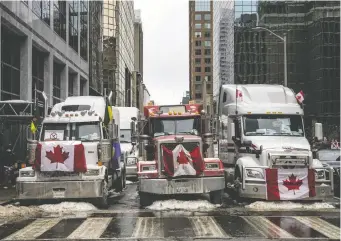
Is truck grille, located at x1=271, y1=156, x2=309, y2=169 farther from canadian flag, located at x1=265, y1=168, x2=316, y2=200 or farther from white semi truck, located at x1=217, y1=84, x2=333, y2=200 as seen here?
canadian flag, located at x1=265, y1=168, x2=316, y2=200

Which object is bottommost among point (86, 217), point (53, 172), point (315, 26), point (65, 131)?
point (86, 217)

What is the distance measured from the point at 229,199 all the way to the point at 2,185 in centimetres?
1061

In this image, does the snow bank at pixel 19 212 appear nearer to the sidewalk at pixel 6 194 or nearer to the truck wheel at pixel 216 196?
the sidewalk at pixel 6 194

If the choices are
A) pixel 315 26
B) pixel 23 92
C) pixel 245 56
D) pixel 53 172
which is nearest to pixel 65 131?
pixel 53 172

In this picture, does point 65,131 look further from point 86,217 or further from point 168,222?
point 168,222

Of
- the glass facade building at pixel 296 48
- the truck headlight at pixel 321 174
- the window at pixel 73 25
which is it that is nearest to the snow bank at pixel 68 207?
the truck headlight at pixel 321 174

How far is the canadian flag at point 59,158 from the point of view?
1486cm

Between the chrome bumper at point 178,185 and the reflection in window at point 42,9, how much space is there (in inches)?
869

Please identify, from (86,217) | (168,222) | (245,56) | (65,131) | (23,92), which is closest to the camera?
(168,222)

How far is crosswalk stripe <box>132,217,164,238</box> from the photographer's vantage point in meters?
10.3

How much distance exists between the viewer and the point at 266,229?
10.9 metres

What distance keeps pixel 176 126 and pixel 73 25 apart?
3559 cm

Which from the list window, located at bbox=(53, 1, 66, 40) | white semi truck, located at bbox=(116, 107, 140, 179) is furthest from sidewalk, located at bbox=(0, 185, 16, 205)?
window, located at bbox=(53, 1, 66, 40)

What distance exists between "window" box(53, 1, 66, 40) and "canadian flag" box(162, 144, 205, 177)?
28.4m
